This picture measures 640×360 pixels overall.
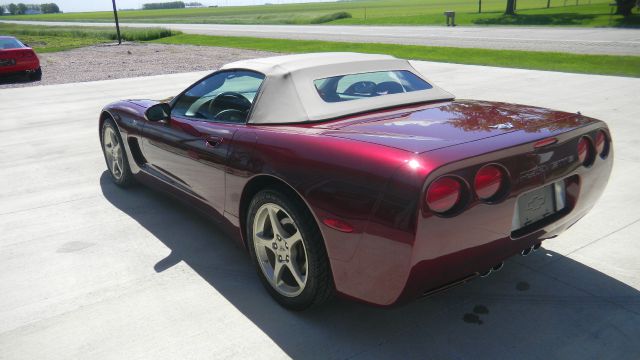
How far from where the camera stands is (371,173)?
7.36 feet

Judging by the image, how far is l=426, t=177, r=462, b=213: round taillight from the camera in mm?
2146

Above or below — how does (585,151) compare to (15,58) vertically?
above

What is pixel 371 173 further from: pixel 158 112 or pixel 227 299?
pixel 158 112

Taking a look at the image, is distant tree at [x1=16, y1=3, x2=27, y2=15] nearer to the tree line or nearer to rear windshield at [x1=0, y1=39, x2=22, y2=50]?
the tree line

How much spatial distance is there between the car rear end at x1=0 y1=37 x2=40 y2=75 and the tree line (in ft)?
618

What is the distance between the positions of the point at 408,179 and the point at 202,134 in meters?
1.72

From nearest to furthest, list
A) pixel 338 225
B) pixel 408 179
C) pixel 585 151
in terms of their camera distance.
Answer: pixel 408 179, pixel 338 225, pixel 585 151

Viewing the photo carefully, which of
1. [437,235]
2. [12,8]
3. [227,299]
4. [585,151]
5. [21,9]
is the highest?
[12,8]

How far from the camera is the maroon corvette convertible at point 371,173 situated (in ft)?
7.21

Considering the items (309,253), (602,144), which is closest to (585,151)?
(602,144)

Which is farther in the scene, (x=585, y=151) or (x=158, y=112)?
(x=158, y=112)

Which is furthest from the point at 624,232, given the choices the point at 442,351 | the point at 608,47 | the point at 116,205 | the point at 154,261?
the point at 608,47

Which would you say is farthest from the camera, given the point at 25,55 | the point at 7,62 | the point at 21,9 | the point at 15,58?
the point at 21,9

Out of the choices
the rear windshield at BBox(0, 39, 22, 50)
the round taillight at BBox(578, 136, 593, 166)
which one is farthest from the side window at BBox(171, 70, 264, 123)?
the rear windshield at BBox(0, 39, 22, 50)
